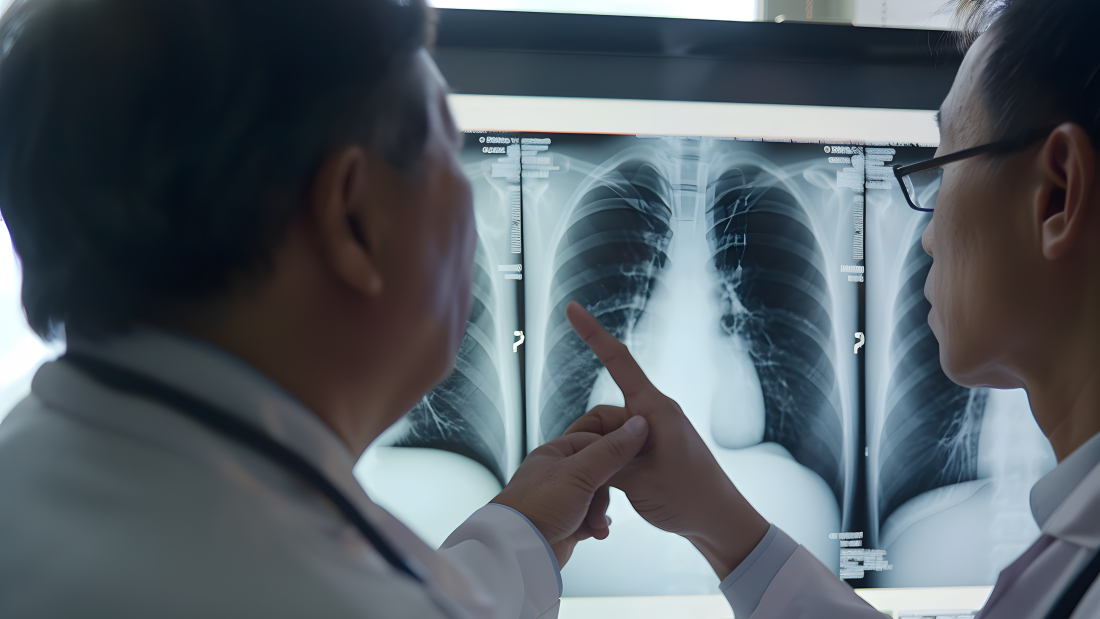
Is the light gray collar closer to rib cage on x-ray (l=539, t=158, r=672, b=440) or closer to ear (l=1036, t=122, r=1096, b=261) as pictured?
ear (l=1036, t=122, r=1096, b=261)

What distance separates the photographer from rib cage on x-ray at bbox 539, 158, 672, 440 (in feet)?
3.51

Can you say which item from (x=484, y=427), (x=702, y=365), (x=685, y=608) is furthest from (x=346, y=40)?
(x=685, y=608)

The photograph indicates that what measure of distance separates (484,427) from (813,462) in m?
0.61

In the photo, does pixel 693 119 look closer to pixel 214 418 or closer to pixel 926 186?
pixel 926 186

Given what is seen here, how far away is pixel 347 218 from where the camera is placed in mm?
504

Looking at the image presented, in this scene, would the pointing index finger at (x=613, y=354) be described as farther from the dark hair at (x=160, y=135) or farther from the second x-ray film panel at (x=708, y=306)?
the dark hair at (x=160, y=135)

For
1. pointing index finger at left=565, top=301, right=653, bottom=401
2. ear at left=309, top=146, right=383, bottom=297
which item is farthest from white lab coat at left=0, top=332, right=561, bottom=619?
pointing index finger at left=565, top=301, right=653, bottom=401

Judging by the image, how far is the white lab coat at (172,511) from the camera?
38 cm

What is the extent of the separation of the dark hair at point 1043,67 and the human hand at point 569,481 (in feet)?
2.13

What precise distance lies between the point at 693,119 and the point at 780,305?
38 centimetres

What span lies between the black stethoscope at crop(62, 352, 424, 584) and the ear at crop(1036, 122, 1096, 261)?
833 millimetres

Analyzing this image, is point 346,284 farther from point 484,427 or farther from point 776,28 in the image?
point 776,28

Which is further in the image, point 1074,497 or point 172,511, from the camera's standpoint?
point 1074,497

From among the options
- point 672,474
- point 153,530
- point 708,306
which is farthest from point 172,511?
point 708,306
